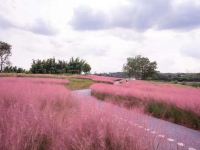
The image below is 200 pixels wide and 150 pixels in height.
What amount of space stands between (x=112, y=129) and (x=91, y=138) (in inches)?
15.0

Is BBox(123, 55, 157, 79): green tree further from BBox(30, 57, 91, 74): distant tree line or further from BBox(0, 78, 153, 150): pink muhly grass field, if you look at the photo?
BBox(0, 78, 153, 150): pink muhly grass field

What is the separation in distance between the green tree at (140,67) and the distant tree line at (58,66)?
22.2 m

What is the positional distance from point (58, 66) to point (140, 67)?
35.9 m

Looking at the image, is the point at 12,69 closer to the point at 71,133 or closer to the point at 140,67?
the point at 140,67

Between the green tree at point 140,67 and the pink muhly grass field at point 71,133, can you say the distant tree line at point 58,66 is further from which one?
the pink muhly grass field at point 71,133

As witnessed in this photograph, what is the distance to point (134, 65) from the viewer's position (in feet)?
392

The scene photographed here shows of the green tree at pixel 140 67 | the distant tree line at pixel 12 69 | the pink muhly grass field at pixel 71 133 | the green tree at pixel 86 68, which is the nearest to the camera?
the pink muhly grass field at pixel 71 133

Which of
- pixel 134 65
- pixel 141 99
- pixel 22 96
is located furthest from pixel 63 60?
pixel 22 96

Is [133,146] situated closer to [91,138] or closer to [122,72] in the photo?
[91,138]

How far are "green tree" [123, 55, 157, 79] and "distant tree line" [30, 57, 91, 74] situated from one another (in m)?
22.2

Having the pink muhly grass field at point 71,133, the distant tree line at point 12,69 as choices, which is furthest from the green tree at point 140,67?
the pink muhly grass field at point 71,133

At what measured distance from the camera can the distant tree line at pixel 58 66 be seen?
90688 mm

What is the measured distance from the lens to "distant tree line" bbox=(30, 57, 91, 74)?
90.7 meters

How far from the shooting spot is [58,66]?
9481 cm
